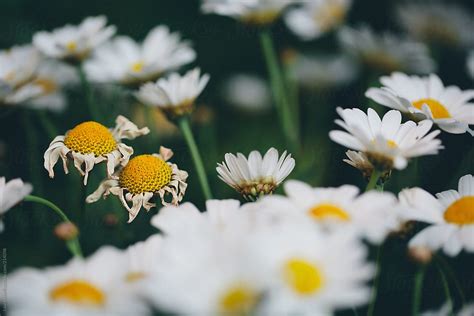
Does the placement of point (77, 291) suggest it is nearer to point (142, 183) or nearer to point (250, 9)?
point (142, 183)

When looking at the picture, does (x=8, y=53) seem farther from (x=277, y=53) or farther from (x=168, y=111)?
(x=277, y=53)

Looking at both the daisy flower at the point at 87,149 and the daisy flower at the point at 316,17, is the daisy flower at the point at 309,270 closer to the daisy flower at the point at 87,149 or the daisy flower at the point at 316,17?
the daisy flower at the point at 87,149

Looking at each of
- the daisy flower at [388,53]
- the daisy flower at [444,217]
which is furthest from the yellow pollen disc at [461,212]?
the daisy flower at [388,53]

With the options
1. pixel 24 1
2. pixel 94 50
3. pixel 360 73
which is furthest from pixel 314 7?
pixel 24 1

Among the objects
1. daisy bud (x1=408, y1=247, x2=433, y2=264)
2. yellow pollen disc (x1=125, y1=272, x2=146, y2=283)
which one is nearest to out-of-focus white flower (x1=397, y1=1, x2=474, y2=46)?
daisy bud (x1=408, y1=247, x2=433, y2=264)

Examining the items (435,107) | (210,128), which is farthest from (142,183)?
(210,128)

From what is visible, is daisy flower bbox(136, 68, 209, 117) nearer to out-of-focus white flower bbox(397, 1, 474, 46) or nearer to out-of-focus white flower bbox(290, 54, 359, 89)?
out-of-focus white flower bbox(290, 54, 359, 89)
